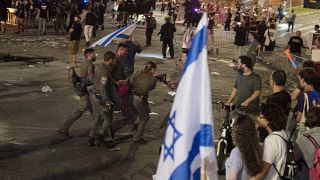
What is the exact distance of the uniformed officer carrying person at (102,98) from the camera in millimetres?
8602

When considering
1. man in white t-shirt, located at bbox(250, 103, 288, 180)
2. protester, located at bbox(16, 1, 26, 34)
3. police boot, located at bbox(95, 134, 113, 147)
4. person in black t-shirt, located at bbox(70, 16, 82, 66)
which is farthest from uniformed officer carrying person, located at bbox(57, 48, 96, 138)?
protester, located at bbox(16, 1, 26, 34)

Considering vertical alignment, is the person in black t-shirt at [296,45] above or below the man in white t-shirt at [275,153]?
above

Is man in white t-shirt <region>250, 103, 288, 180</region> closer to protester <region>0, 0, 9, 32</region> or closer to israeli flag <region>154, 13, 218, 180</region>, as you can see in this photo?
israeli flag <region>154, 13, 218, 180</region>

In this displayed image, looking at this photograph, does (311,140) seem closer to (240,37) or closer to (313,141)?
(313,141)

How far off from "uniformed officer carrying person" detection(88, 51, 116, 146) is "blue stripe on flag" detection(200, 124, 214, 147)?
17.0 ft

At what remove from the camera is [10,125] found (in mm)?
10219

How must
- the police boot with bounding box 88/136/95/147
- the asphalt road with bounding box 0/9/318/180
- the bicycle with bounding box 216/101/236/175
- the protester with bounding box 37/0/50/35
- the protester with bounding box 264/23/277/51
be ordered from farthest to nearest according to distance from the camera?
1. the protester with bounding box 37/0/50/35
2. the protester with bounding box 264/23/277/51
3. the police boot with bounding box 88/136/95/147
4. the asphalt road with bounding box 0/9/318/180
5. the bicycle with bounding box 216/101/236/175

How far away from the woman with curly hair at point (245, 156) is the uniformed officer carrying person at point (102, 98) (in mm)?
4234

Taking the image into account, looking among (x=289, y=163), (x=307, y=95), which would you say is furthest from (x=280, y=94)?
(x=289, y=163)

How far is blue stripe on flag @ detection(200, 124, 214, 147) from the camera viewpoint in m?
3.51

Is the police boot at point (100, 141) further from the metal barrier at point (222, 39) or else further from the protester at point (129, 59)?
the metal barrier at point (222, 39)

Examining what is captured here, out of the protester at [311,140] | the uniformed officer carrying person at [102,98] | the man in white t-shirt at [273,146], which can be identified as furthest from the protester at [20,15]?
the man in white t-shirt at [273,146]

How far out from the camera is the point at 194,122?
3543 mm

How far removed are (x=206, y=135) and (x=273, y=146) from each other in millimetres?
1678
